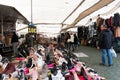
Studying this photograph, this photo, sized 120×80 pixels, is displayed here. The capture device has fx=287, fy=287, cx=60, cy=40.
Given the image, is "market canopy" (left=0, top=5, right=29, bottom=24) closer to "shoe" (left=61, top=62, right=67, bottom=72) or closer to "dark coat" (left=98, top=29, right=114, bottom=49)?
"dark coat" (left=98, top=29, right=114, bottom=49)

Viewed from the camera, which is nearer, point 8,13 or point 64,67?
point 64,67

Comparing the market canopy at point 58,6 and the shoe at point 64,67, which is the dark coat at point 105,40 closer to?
the market canopy at point 58,6

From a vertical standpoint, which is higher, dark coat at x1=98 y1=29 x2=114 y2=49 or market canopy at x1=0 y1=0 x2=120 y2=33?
market canopy at x1=0 y1=0 x2=120 y2=33

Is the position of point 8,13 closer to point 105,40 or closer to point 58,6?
point 58,6

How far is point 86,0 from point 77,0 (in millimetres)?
294

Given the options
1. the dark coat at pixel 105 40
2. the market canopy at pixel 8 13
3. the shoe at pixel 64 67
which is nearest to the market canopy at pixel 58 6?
the market canopy at pixel 8 13

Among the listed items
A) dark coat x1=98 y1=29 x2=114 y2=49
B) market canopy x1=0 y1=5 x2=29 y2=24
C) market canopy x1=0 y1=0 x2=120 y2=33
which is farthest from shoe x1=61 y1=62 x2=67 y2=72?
market canopy x1=0 y1=5 x2=29 y2=24

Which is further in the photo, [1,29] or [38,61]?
[1,29]

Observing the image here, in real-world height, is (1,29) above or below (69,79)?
above

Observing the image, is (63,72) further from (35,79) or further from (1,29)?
(1,29)

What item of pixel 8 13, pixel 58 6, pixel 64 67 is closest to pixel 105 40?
pixel 58 6

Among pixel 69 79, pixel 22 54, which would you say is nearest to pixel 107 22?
pixel 22 54

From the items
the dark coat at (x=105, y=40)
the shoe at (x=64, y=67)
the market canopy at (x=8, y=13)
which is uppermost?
the market canopy at (x=8, y=13)

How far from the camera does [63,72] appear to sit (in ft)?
16.7
